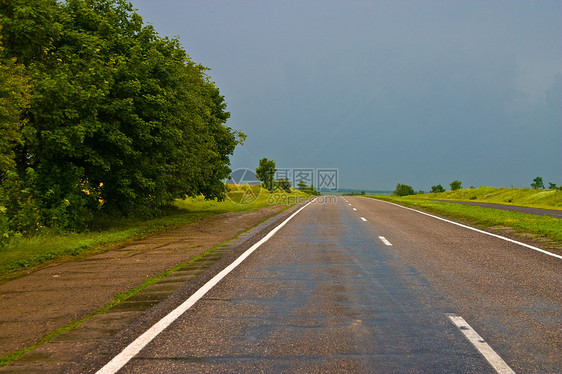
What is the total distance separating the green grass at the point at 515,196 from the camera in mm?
40709

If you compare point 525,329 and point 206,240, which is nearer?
point 525,329

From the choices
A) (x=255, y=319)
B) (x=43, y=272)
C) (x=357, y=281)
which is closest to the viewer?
(x=255, y=319)

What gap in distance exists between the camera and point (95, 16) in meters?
16.2

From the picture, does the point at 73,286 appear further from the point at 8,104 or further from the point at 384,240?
the point at 384,240

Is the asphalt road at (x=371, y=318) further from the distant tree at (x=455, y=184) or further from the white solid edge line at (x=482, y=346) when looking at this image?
the distant tree at (x=455, y=184)

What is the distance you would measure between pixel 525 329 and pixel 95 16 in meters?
17.9

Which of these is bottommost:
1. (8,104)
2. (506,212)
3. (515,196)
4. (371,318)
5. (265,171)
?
(371,318)

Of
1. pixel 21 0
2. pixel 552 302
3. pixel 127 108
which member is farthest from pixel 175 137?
pixel 552 302

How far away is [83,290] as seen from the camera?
6.31 meters

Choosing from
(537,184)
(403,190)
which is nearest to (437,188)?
(537,184)

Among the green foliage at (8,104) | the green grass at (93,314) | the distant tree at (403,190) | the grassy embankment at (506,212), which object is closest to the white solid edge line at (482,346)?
the green grass at (93,314)

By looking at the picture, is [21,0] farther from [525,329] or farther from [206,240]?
[525,329]

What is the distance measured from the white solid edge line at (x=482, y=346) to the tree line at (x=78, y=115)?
10322mm

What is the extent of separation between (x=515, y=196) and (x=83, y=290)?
56.3 metres
